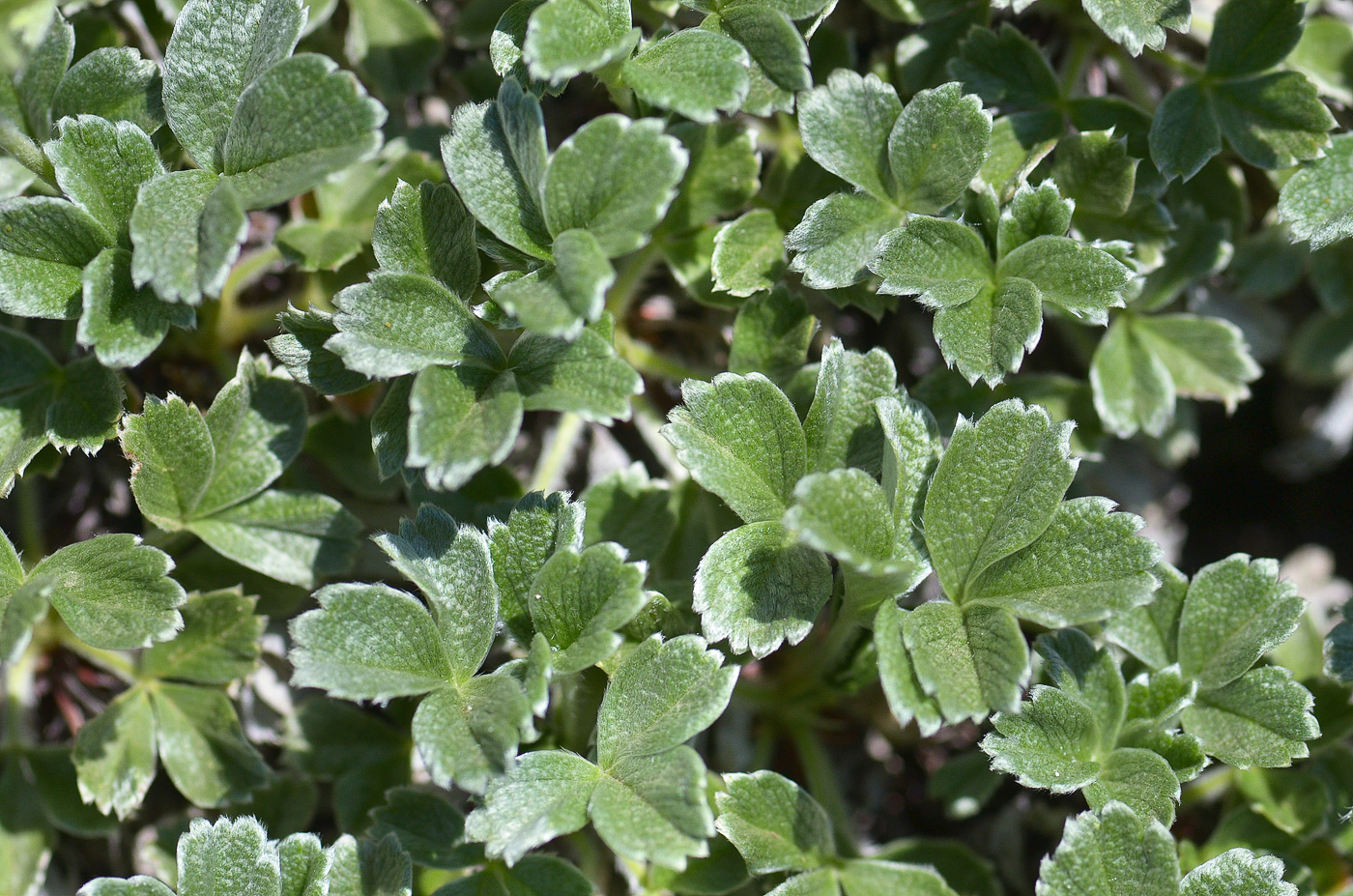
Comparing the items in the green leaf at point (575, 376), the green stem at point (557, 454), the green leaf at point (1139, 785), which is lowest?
the green leaf at point (1139, 785)

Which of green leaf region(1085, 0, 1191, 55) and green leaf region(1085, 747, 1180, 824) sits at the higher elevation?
green leaf region(1085, 0, 1191, 55)

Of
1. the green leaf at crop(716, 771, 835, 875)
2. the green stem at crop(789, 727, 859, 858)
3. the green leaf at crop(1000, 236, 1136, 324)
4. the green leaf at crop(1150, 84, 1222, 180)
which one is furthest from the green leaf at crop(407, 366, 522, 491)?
the green leaf at crop(1150, 84, 1222, 180)

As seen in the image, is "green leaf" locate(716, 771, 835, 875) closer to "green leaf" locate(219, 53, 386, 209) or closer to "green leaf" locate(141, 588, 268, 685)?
"green leaf" locate(141, 588, 268, 685)

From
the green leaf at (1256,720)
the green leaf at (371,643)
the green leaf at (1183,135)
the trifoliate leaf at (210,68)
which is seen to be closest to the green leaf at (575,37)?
the trifoliate leaf at (210,68)

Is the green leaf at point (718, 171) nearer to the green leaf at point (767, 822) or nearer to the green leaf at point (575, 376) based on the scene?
the green leaf at point (575, 376)

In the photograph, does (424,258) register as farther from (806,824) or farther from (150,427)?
(806,824)

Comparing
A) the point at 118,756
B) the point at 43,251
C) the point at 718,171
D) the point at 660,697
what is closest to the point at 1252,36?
the point at 718,171

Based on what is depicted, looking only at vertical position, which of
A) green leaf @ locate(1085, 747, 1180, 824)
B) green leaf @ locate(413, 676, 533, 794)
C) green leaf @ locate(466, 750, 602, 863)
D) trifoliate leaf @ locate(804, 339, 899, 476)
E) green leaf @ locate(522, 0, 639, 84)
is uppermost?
green leaf @ locate(522, 0, 639, 84)
